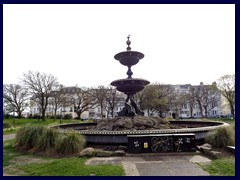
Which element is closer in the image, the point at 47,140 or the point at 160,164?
the point at 160,164

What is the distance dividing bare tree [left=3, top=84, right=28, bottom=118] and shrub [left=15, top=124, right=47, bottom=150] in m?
42.2

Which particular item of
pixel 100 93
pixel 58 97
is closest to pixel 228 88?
pixel 100 93

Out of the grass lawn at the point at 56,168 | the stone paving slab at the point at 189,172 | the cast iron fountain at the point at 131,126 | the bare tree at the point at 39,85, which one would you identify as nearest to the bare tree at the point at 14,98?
the bare tree at the point at 39,85

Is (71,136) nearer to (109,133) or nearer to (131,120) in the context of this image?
(109,133)

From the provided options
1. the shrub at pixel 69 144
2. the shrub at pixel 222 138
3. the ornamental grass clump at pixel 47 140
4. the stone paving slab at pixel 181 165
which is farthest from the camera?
the ornamental grass clump at pixel 47 140

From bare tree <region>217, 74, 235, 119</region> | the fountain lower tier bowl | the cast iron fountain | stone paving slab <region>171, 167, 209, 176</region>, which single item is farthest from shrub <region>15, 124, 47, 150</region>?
bare tree <region>217, 74, 235, 119</region>

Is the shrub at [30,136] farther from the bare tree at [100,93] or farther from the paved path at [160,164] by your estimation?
the bare tree at [100,93]

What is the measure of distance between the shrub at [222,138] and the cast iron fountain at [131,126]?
717 millimetres

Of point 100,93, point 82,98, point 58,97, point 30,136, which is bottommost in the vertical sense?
point 30,136

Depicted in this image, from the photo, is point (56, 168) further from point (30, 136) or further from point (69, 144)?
point (30, 136)

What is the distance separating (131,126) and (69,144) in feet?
14.7

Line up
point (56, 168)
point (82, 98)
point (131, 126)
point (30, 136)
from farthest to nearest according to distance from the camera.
A: point (82, 98), point (131, 126), point (30, 136), point (56, 168)

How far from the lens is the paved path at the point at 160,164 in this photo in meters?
5.52

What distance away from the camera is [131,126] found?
11.4m
